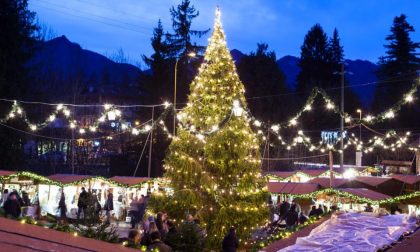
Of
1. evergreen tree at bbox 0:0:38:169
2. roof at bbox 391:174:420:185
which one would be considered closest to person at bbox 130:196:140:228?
roof at bbox 391:174:420:185

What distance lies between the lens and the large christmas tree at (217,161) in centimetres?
1605

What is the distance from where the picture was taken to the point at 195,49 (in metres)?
43.6

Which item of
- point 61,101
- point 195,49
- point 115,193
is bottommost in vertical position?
point 115,193

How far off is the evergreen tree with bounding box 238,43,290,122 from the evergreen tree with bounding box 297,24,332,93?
824 centimetres

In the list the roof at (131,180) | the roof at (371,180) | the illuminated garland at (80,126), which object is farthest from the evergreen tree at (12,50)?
the roof at (371,180)

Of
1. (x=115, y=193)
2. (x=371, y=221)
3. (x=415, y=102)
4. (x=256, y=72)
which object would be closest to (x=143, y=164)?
(x=256, y=72)

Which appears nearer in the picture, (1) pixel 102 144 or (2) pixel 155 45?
(2) pixel 155 45

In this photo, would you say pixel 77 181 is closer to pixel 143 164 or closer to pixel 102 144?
pixel 143 164

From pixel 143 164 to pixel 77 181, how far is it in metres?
18.2

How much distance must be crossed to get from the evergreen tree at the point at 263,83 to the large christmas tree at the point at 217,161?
987 inches

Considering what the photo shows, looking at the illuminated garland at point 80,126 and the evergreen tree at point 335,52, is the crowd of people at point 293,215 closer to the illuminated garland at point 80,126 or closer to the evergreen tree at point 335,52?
the illuminated garland at point 80,126

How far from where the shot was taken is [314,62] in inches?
2249

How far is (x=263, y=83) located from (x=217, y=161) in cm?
2905

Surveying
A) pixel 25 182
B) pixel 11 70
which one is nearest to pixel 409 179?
pixel 25 182
